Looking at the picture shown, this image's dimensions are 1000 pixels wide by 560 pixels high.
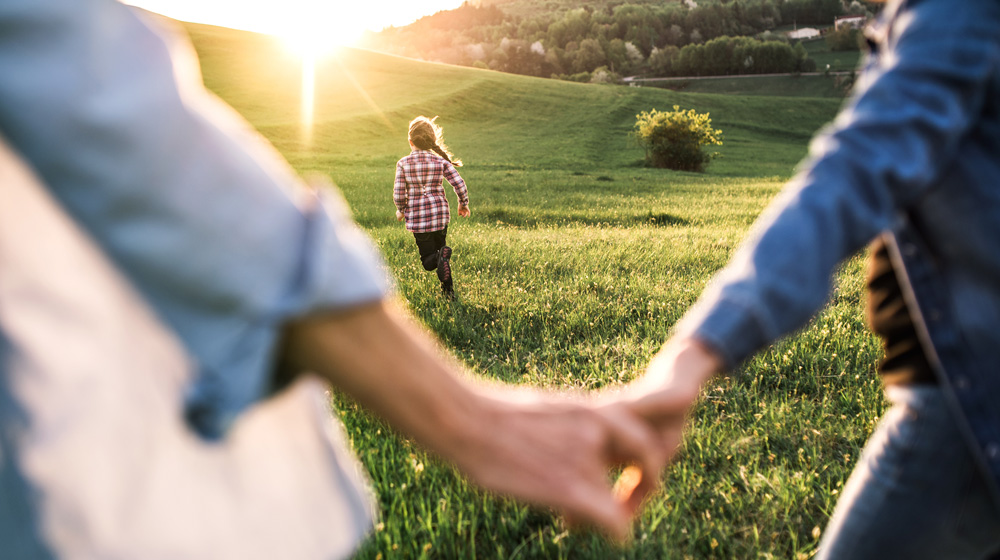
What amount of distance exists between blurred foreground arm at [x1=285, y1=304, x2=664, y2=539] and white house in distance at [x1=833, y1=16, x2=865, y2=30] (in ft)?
457

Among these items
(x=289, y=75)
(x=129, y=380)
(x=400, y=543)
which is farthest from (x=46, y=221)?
(x=289, y=75)

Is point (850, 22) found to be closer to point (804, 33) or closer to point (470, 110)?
point (804, 33)

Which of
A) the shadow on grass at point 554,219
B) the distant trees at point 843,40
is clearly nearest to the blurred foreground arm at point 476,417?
the shadow on grass at point 554,219

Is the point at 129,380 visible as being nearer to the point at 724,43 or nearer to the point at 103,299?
the point at 103,299

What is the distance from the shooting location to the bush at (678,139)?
3272 cm

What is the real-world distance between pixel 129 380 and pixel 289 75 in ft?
201

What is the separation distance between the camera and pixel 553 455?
0.91 meters

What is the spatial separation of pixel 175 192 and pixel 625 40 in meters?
136

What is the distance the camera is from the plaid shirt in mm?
7301

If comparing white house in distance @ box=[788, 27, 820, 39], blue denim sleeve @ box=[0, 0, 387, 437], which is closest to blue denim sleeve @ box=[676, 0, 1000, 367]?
blue denim sleeve @ box=[0, 0, 387, 437]

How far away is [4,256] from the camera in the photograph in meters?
0.67

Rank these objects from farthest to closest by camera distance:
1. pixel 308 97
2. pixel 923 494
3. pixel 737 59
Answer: pixel 737 59, pixel 308 97, pixel 923 494

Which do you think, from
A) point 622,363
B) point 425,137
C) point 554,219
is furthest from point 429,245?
point 554,219

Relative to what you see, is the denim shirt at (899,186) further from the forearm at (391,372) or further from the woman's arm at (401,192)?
the woman's arm at (401,192)
